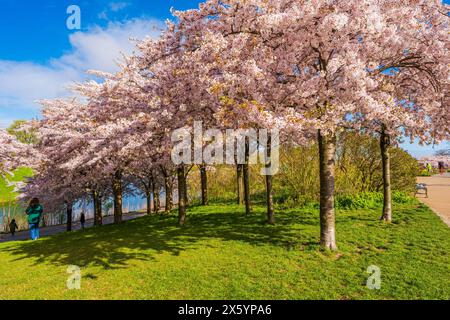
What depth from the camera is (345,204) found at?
668 inches

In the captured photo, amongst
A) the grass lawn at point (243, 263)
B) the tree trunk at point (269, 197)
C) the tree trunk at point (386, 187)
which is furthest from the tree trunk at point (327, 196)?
the tree trunk at point (386, 187)

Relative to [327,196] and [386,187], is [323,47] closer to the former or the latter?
[327,196]

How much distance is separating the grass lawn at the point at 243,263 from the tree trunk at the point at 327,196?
50 centimetres

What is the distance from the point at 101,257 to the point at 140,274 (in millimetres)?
2562

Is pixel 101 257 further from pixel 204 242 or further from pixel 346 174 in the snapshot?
pixel 346 174

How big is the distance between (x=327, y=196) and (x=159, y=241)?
21.6 ft

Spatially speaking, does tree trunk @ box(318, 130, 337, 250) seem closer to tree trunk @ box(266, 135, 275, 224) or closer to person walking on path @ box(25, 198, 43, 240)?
tree trunk @ box(266, 135, 275, 224)

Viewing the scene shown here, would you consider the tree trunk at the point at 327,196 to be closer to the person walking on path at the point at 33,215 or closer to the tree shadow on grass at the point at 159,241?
the tree shadow on grass at the point at 159,241

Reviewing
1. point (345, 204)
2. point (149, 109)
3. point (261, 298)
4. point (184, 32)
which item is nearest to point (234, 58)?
point (184, 32)

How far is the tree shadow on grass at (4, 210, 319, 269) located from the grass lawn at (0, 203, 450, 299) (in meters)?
0.04

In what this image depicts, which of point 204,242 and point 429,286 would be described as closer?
point 429,286

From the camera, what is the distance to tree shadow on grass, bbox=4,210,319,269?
9812 mm

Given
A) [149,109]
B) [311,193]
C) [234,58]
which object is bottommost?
[311,193]

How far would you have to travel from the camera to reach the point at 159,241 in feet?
37.9
